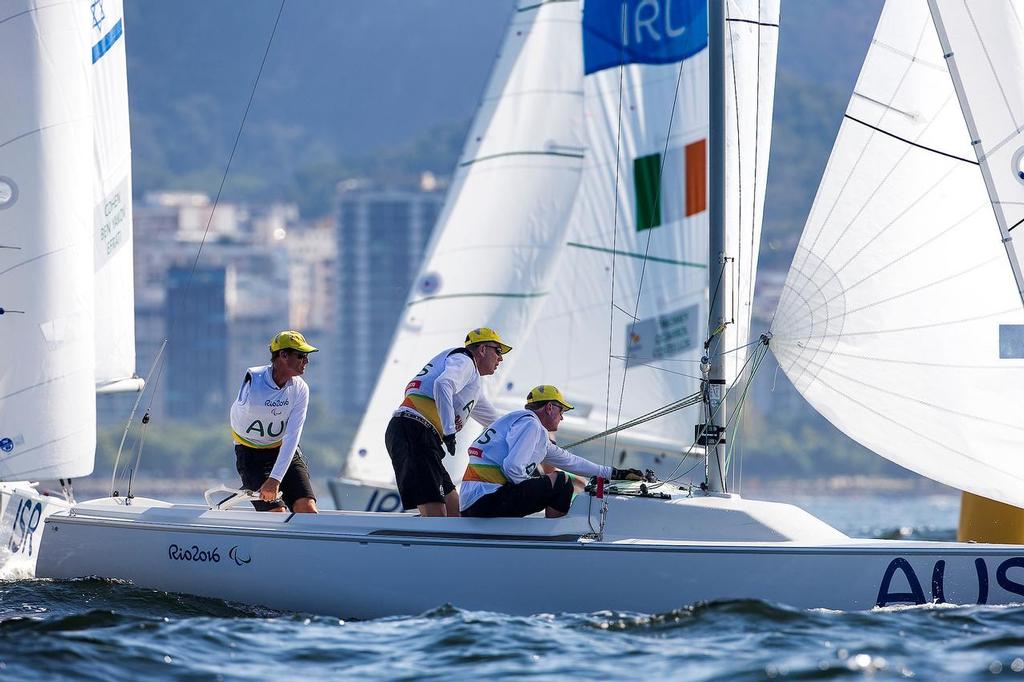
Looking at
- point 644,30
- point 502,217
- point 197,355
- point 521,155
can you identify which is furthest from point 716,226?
point 197,355

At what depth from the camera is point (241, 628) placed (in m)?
6.33

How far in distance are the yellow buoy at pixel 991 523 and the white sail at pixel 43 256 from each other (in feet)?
14.7

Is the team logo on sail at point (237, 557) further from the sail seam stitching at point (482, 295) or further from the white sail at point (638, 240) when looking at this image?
the sail seam stitching at point (482, 295)

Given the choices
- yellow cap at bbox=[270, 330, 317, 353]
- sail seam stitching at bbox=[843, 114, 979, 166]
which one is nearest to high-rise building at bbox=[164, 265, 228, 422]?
yellow cap at bbox=[270, 330, 317, 353]

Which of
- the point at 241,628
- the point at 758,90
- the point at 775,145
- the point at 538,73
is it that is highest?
the point at 775,145

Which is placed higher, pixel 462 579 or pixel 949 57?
pixel 949 57

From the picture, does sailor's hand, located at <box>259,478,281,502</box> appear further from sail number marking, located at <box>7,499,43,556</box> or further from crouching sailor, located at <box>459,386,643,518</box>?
sail number marking, located at <box>7,499,43,556</box>

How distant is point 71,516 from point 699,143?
488cm

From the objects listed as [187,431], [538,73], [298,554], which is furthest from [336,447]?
[298,554]

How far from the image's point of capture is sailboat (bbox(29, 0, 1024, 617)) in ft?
21.4

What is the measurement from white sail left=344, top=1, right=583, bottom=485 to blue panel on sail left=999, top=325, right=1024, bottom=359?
5932 mm

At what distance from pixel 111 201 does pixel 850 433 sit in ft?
19.4

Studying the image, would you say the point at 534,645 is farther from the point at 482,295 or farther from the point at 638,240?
the point at 482,295

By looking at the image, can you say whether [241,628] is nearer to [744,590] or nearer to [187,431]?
[744,590]
